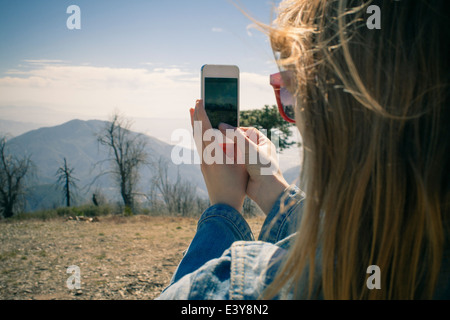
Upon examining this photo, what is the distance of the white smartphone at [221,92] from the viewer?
6.57 ft

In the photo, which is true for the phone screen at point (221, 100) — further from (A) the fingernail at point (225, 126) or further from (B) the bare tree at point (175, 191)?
(B) the bare tree at point (175, 191)

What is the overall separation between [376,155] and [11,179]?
4536 centimetres

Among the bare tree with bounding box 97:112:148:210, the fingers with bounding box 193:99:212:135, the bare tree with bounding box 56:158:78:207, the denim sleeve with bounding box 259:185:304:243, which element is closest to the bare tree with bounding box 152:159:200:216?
the bare tree with bounding box 97:112:148:210

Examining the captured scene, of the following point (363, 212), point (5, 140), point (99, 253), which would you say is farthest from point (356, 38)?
point (5, 140)

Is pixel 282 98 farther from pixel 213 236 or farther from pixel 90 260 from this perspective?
pixel 90 260

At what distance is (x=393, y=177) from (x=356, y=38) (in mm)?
325

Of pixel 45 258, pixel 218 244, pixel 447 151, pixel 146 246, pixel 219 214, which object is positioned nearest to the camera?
pixel 447 151

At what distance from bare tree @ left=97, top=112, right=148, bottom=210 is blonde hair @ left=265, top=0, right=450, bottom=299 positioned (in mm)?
36052

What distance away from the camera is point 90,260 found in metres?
A: 9.03

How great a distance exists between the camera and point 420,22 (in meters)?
0.65

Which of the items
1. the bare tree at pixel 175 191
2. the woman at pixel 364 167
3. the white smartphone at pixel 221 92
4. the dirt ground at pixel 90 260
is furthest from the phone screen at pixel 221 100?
the bare tree at pixel 175 191

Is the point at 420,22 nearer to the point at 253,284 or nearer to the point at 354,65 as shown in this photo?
the point at 354,65

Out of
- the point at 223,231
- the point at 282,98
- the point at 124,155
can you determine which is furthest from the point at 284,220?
the point at 124,155

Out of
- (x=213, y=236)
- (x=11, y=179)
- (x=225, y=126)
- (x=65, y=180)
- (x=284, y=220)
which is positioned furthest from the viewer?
(x=65, y=180)
